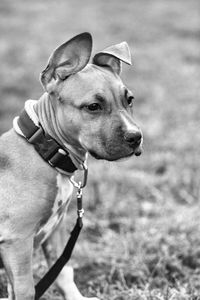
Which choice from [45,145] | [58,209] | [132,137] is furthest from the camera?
[58,209]

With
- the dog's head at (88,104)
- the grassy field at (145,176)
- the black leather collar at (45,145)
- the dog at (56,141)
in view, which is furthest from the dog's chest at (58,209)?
the grassy field at (145,176)

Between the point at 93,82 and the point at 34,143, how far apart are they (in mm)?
511

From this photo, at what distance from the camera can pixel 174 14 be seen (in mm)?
15906

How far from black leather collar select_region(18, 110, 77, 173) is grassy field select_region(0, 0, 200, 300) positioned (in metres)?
1.24

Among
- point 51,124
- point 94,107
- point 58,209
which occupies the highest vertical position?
point 94,107

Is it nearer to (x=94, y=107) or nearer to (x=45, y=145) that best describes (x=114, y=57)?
(x=94, y=107)

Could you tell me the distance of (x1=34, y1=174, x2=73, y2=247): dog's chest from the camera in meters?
3.28

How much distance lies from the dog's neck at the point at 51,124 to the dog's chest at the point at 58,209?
0.54 feet

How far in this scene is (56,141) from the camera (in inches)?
128

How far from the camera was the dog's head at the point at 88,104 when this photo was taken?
309cm

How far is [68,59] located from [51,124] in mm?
409

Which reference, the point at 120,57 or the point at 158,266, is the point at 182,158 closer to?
the point at 158,266

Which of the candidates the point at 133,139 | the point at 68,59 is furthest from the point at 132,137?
the point at 68,59

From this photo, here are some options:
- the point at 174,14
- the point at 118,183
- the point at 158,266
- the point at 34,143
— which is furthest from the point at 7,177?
the point at 174,14
